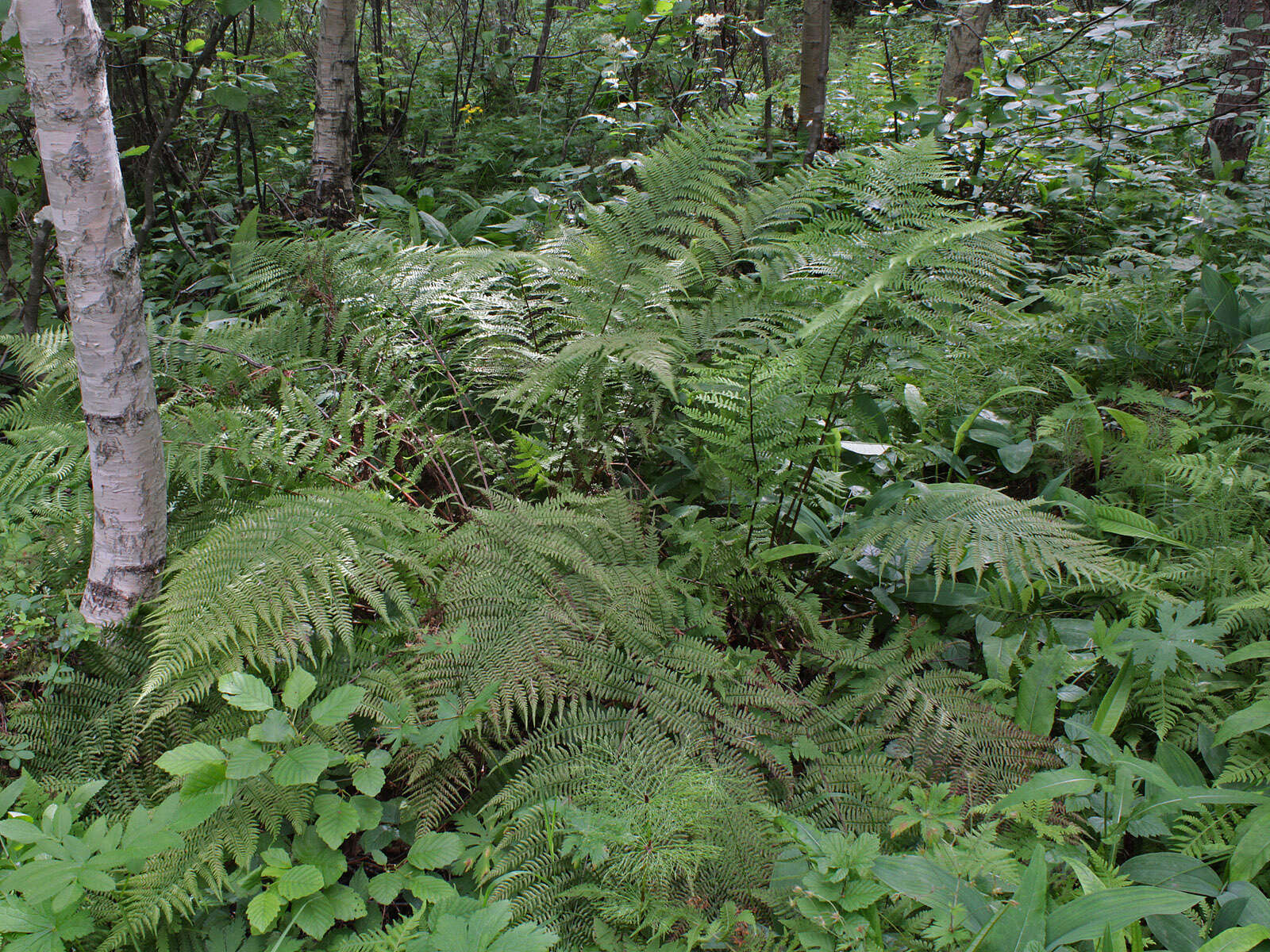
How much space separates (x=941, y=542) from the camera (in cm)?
176

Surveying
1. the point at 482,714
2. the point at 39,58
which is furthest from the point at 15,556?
the point at 482,714

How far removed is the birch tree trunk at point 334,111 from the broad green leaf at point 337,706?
3.29 metres

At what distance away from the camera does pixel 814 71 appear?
4516 mm

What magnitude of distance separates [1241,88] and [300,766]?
472 centimetres

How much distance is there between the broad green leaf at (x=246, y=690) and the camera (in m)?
1.41

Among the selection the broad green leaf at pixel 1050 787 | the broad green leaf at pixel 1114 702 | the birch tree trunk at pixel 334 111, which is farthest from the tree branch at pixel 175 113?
the broad green leaf at pixel 1114 702

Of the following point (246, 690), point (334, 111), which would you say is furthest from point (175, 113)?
point (246, 690)

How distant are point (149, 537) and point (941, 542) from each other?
6.18 ft

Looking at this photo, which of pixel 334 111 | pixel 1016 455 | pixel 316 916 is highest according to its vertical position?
pixel 334 111

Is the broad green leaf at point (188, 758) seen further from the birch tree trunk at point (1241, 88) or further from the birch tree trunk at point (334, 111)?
the birch tree trunk at point (1241, 88)

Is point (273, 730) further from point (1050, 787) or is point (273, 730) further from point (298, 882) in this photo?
point (1050, 787)

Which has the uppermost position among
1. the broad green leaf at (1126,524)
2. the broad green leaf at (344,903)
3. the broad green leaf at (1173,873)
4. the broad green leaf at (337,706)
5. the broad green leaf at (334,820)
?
the broad green leaf at (1126,524)

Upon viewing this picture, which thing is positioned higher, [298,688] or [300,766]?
[298,688]

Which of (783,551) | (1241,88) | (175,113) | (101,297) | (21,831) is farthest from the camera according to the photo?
(1241,88)
